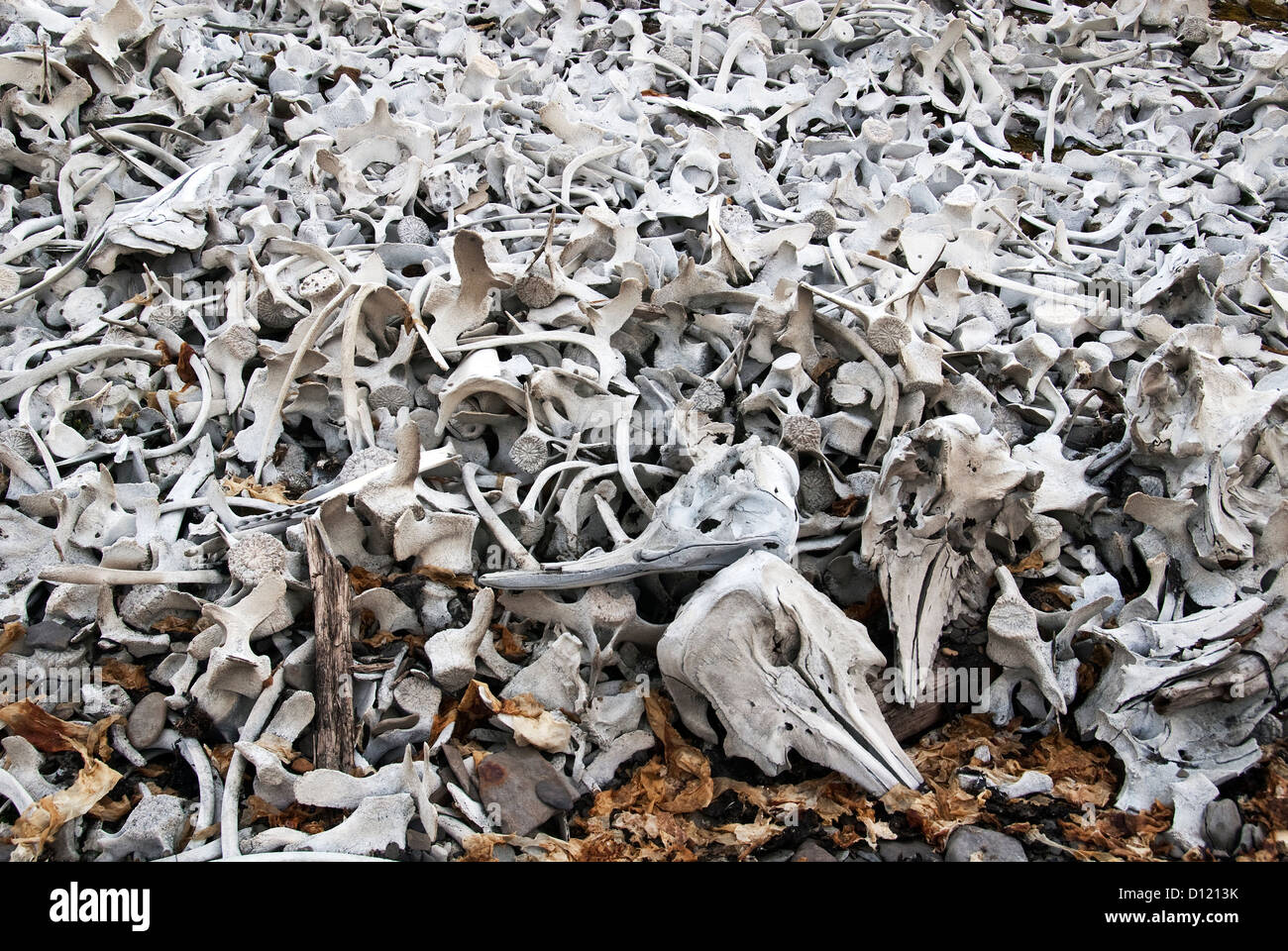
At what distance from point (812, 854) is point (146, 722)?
1597 millimetres

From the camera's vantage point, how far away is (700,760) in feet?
7.76

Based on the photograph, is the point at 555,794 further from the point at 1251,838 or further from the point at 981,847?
the point at 1251,838

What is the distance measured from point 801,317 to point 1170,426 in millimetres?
1163

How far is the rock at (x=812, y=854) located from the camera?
84.9 inches

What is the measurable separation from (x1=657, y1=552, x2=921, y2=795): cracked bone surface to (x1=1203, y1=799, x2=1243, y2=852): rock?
2.21 ft

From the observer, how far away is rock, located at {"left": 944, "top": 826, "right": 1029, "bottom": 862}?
2.17 metres

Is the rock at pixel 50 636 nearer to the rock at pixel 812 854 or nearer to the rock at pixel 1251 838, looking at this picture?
the rock at pixel 812 854

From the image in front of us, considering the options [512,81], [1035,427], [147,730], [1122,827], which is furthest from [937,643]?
[512,81]

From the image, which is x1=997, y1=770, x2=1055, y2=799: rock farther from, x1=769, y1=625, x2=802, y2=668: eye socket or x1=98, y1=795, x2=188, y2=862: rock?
x1=98, y1=795, x2=188, y2=862: rock

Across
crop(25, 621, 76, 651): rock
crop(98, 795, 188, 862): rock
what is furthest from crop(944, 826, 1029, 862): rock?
crop(25, 621, 76, 651): rock

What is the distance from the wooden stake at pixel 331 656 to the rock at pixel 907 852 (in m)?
1.23

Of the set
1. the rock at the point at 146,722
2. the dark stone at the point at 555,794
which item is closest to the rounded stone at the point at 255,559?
the rock at the point at 146,722

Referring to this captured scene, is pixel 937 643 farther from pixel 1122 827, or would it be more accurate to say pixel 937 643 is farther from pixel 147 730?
pixel 147 730

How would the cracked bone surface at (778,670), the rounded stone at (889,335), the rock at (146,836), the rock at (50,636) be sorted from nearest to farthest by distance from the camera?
the rock at (146,836) → the cracked bone surface at (778,670) → the rock at (50,636) → the rounded stone at (889,335)
